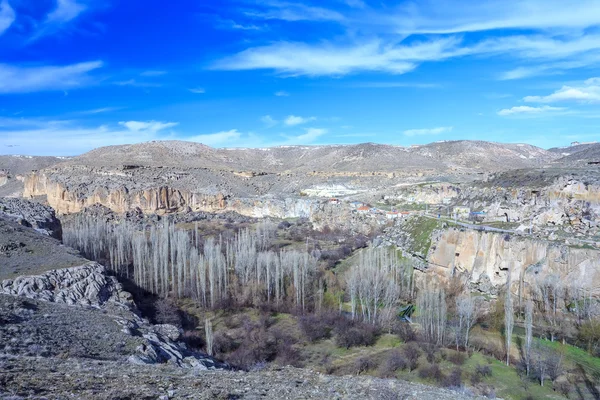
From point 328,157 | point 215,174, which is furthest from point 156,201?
point 328,157

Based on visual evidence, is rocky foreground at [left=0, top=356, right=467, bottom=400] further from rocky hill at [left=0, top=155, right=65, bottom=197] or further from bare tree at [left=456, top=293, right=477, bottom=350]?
rocky hill at [left=0, top=155, right=65, bottom=197]

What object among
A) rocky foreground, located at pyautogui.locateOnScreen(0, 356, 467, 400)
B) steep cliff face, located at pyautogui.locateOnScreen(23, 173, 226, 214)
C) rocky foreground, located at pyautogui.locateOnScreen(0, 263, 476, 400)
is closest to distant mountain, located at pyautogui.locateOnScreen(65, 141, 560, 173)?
steep cliff face, located at pyautogui.locateOnScreen(23, 173, 226, 214)

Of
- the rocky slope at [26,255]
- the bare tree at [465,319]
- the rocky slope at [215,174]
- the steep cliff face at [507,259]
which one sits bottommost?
the bare tree at [465,319]

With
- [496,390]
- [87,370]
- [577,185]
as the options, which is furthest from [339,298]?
[87,370]

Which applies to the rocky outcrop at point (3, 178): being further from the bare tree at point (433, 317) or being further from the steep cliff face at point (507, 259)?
the bare tree at point (433, 317)

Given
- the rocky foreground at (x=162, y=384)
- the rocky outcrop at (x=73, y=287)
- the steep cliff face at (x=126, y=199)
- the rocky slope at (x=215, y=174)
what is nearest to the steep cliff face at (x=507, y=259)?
the rocky foreground at (x=162, y=384)

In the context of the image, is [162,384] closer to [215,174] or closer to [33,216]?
[33,216]

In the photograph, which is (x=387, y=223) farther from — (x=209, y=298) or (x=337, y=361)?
(x=337, y=361)
